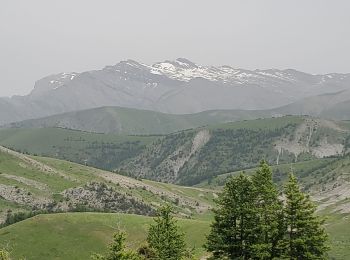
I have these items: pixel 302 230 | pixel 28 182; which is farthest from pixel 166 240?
pixel 28 182

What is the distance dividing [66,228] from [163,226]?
213 ft

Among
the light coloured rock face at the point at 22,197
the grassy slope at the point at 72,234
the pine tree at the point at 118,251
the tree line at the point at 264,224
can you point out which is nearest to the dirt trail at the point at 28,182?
the light coloured rock face at the point at 22,197

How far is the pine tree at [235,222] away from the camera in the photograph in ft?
155

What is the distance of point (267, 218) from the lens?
47125mm

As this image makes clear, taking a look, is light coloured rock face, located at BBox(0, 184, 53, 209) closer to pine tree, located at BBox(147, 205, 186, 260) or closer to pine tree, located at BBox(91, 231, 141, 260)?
pine tree, located at BBox(147, 205, 186, 260)

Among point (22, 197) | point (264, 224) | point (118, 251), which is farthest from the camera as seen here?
point (22, 197)

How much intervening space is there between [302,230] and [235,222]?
6.55 metres

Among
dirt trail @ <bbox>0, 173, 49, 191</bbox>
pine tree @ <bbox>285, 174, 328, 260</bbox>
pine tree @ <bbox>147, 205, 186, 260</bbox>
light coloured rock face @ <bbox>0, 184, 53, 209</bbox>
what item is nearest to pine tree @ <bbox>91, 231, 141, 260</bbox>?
pine tree @ <bbox>147, 205, 186, 260</bbox>

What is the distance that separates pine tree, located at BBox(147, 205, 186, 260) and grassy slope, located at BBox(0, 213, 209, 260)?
4024 centimetres

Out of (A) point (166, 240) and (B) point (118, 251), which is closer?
(B) point (118, 251)

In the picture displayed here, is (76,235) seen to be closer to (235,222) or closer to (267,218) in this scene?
(235,222)

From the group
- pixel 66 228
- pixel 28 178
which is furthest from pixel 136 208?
pixel 66 228

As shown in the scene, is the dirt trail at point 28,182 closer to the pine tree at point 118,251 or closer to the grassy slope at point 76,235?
the grassy slope at point 76,235

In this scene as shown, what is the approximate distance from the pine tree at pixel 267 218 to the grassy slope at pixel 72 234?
46.1 metres
